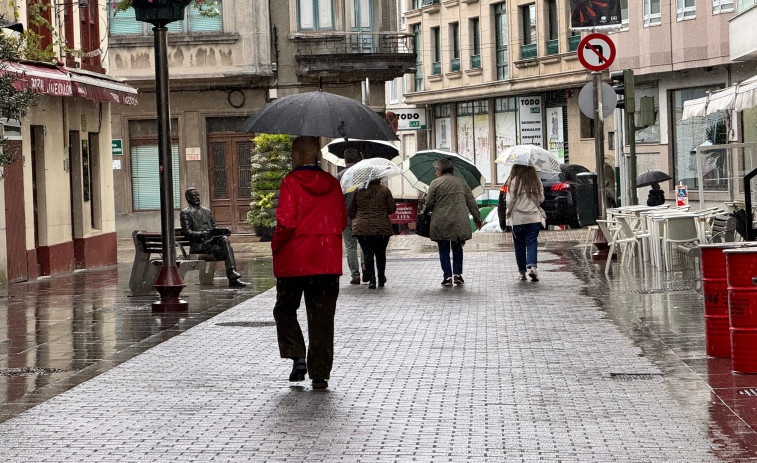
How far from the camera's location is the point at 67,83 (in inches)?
846

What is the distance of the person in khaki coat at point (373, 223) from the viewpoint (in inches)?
739

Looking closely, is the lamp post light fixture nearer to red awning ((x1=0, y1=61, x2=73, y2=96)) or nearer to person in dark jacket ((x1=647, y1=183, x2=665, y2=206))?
red awning ((x1=0, y1=61, x2=73, y2=96))

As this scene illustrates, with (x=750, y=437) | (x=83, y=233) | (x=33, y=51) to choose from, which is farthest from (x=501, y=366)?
(x=83, y=233)

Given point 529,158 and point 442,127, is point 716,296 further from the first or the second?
point 442,127

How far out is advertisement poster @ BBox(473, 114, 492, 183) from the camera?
60875 mm

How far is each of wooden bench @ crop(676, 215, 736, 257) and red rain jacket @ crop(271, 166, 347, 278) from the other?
7.54 m

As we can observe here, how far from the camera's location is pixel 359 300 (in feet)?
55.8

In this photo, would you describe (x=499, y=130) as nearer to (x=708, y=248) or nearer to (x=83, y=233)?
(x=83, y=233)

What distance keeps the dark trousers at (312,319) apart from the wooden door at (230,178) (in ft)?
89.3

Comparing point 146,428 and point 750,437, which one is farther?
point 146,428

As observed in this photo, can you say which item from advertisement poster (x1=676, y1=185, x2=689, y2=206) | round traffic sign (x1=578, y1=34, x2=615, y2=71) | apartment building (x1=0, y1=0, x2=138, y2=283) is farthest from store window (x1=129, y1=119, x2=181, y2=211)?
round traffic sign (x1=578, y1=34, x2=615, y2=71)

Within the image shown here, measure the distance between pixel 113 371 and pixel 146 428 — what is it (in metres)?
2.68

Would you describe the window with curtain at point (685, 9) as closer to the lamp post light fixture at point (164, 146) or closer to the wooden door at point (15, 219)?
the wooden door at point (15, 219)

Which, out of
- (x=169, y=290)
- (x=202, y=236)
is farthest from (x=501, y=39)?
(x=169, y=290)
